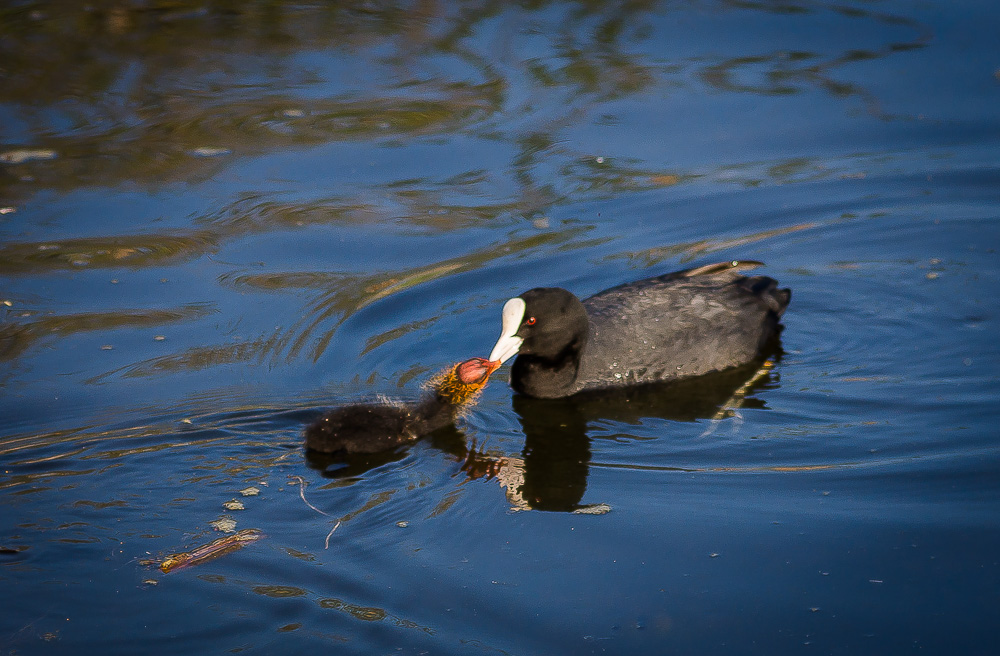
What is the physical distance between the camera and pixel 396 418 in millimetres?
4535

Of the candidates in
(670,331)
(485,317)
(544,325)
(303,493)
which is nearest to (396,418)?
(303,493)

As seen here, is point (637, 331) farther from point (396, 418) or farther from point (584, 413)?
point (396, 418)

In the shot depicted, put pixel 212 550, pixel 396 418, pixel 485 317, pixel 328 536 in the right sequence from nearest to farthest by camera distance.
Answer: pixel 212 550, pixel 328 536, pixel 396 418, pixel 485 317

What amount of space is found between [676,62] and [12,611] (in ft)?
22.7

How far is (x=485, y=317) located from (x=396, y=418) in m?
1.34

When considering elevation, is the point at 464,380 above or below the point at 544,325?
below

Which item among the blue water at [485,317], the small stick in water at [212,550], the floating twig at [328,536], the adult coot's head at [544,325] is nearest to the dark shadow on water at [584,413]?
the blue water at [485,317]

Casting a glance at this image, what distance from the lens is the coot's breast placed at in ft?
17.2

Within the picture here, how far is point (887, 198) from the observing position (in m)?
6.75

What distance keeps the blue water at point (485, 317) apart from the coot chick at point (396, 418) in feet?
0.31

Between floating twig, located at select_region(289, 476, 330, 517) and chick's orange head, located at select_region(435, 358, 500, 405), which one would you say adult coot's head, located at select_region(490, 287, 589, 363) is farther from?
floating twig, located at select_region(289, 476, 330, 517)

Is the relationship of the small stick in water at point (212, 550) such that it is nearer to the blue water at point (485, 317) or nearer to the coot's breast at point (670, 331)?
the blue water at point (485, 317)

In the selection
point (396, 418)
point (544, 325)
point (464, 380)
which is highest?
point (544, 325)

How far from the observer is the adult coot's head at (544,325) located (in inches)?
197
